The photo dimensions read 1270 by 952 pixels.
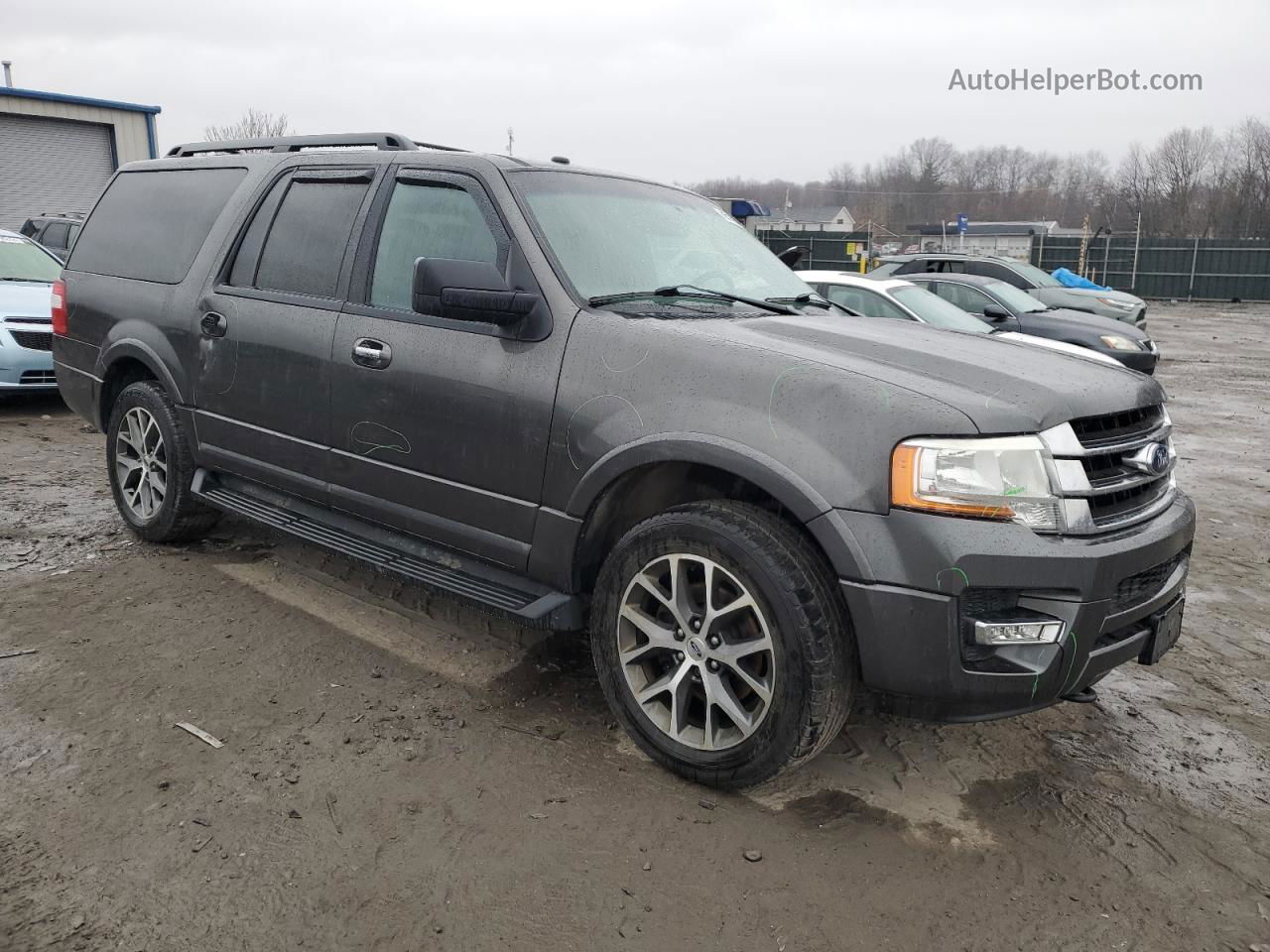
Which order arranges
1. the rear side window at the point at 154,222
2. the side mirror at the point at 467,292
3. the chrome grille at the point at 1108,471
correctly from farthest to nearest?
the rear side window at the point at 154,222
the side mirror at the point at 467,292
the chrome grille at the point at 1108,471

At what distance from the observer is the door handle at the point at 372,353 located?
3592 mm

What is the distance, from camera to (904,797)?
9.75ft

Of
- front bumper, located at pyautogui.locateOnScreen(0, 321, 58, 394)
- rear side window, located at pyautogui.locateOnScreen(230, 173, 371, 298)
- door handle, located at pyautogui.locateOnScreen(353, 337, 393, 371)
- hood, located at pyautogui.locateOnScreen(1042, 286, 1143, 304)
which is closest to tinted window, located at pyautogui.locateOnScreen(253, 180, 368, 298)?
rear side window, located at pyautogui.locateOnScreen(230, 173, 371, 298)

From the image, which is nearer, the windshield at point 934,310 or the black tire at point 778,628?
the black tire at point 778,628

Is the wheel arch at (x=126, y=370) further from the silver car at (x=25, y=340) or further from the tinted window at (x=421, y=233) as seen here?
the silver car at (x=25, y=340)

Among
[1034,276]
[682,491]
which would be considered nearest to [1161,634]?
[682,491]

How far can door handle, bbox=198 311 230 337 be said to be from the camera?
428cm

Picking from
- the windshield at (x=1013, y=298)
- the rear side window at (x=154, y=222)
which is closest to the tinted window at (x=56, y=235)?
the rear side window at (x=154, y=222)

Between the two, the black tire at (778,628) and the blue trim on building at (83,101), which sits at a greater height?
the blue trim on building at (83,101)

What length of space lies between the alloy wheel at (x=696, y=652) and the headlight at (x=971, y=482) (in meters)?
0.55

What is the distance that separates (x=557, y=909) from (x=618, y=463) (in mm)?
1261

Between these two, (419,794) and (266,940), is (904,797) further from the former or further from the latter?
(266,940)

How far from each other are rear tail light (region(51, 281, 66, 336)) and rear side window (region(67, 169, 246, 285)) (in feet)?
0.46

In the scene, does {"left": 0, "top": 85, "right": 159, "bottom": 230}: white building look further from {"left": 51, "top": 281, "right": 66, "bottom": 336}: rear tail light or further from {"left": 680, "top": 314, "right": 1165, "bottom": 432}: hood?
{"left": 680, "top": 314, "right": 1165, "bottom": 432}: hood
